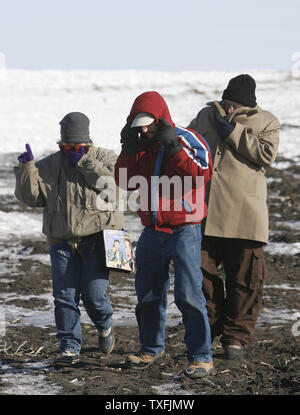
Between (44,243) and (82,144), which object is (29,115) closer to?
(44,243)

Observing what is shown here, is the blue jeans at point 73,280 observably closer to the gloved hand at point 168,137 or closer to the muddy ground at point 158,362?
the muddy ground at point 158,362

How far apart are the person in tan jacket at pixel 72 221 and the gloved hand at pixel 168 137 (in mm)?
855

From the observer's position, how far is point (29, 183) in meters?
5.37

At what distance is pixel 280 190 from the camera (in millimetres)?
16078

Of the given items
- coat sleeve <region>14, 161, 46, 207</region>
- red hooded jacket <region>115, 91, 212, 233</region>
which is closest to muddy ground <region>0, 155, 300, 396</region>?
red hooded jacket <region>115, 91, 212, 233</region>

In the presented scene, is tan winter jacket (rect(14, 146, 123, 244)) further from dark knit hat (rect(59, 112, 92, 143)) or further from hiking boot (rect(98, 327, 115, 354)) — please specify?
hiking boot (rect(98, 327, 115, 354))

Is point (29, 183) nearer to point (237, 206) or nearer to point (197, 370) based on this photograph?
point (237, 206)

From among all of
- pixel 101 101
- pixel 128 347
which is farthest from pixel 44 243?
pixel 101 101

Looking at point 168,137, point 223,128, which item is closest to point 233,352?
point 223,128

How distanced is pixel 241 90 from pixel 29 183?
168 centimetres

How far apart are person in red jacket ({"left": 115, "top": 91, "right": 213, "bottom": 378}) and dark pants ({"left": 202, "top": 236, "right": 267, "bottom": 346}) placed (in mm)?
635

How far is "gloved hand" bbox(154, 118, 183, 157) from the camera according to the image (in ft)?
14.8

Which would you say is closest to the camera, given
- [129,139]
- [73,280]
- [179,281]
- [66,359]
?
[129,139]
